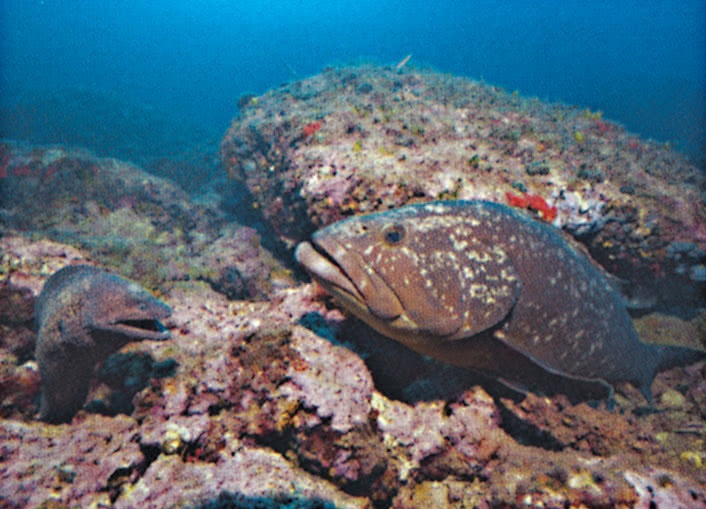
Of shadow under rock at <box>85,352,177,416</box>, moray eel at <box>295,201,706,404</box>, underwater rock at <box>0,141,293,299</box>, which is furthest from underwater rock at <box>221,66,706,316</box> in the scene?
shadow under rock at <box>85,352,177,416</box>

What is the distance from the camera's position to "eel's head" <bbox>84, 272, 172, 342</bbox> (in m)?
3.14

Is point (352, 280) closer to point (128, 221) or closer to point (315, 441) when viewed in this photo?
point (315, 441)

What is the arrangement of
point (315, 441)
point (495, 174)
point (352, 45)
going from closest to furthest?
point (315, 441) → point (495, 174) → point (352, 45)

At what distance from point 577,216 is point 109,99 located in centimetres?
3213

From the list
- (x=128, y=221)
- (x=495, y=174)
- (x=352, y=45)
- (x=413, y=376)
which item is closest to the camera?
(x=413, y=376)

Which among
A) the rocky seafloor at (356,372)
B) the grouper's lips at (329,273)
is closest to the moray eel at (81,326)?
the rocky seafloor at (356,372)

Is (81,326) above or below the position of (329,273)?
below

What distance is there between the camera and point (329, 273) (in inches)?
109

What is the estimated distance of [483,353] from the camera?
10.5ft

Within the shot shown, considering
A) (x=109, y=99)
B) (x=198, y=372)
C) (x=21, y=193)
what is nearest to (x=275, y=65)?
(x=109, y=99)

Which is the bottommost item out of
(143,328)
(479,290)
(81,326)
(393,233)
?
(81,326)

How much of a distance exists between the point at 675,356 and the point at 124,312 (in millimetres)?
6818

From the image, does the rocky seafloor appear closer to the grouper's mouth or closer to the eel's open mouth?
the eel's open mouth

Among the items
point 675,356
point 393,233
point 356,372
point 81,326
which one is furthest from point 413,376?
point 675,356
